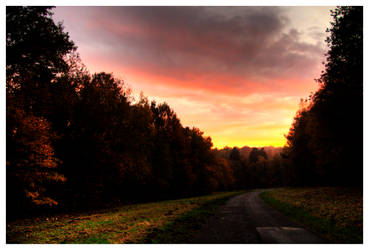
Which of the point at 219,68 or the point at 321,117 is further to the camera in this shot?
the point at 321,117

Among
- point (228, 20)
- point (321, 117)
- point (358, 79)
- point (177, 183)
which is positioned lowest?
point (177, 183)

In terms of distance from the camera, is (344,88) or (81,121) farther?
(81,121)

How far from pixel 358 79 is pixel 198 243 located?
1840 centimetres

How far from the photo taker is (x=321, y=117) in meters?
24.7

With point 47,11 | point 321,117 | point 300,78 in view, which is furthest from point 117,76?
point 321,117

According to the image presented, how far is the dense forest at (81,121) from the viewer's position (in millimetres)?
15953

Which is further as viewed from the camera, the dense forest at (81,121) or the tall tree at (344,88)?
the tall tree at (344,88)

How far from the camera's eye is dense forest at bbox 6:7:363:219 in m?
16.0

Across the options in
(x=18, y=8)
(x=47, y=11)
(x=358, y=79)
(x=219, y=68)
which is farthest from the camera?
(x=219, y=68)

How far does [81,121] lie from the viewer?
80.3 feet

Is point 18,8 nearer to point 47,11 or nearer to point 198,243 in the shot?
point 47,11

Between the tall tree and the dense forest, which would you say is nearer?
the dense forest

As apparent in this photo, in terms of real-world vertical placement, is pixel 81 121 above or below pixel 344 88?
below

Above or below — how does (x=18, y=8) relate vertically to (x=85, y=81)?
above
